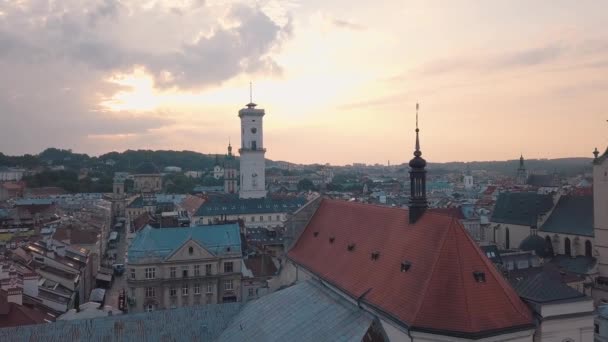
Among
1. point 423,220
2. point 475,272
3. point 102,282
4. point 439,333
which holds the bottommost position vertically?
point 102,282

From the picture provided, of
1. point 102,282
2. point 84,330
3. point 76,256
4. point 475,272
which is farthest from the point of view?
point 102,282

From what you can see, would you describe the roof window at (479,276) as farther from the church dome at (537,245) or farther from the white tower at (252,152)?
the white tower at (252,152)

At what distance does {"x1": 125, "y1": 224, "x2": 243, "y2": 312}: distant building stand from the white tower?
55.9 m

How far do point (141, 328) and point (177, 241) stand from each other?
14.4m

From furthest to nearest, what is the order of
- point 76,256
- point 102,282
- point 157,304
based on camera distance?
1. point 102,282
2. point 76,256
3. point 157,304

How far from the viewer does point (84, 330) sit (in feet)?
82.1

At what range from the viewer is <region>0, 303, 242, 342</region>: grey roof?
24.2m

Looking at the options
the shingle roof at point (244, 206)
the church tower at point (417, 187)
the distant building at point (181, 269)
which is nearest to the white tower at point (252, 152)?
the shingle roof at point (244, 206)

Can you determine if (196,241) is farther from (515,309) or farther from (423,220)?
(515,309)

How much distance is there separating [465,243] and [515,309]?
120 inches

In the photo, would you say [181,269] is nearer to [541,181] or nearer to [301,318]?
[301,318]

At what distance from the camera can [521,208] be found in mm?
59625

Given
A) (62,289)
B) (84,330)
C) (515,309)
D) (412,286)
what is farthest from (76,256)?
(515,309)

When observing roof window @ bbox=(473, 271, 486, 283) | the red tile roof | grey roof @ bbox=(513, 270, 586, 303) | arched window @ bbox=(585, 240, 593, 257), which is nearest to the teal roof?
the red tile roof
